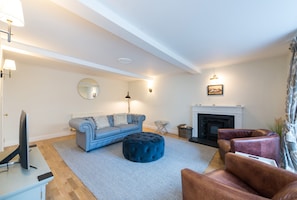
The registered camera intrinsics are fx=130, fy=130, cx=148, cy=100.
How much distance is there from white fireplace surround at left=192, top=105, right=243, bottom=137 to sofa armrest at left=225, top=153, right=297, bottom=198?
8.17ft

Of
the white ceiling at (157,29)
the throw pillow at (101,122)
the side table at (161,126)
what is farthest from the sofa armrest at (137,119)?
the white ceiling at (157,29)

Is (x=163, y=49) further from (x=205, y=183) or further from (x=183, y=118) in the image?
(x=183, y=118)

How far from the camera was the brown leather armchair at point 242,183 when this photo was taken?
922mm

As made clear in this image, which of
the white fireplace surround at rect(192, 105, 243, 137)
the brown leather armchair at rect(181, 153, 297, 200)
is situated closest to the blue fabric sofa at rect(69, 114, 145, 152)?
the white fireplace surround at rect(192, 105, 243, 137)

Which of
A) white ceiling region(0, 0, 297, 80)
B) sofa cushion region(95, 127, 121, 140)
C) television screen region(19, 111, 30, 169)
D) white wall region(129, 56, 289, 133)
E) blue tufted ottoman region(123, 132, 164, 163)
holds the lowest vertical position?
blue tufted ottoman region(123, 132, 164, 163)

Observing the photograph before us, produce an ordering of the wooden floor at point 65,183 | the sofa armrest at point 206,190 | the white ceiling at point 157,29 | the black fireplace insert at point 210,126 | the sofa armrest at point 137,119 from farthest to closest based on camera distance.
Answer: the sofa armrest at point 137,119 < the black fireplace insert at point 210,126 < the wooden floor at point 65,183 < the white ceiling at point 157,29 < the sofa armrest at point 206,190

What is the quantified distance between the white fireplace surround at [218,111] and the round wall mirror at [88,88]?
3.94 m

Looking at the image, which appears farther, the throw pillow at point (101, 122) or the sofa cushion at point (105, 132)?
the throw pillow at point (101, 122)

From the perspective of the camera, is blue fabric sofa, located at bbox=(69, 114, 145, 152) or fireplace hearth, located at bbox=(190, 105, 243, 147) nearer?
blue fabric sofa, located at bbox=(69, 114, 145, 152)

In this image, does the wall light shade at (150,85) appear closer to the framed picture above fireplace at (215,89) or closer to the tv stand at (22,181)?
the framed picture above fireplace at (215,89)

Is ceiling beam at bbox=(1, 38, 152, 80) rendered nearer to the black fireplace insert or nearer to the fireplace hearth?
the fireplace hearth

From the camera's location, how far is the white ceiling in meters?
1.48

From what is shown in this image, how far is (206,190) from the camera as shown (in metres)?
1.03

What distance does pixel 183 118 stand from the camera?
4820 mm
